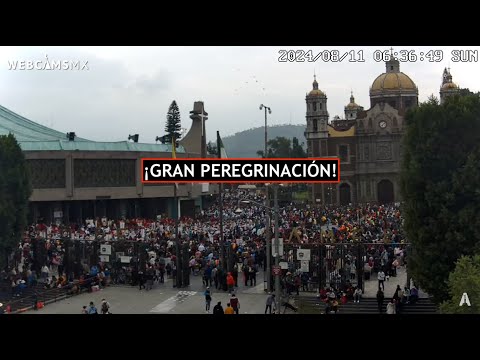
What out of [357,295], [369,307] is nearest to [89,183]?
[357,295]

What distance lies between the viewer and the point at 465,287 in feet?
53.6

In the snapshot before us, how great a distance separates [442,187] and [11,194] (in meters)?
17.7

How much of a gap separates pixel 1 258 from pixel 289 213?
15721 millimetres

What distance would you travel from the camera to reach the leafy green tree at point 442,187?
19.4 m

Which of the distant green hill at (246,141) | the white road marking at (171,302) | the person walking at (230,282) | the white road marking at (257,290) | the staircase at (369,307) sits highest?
the distant green hill at (246,141)

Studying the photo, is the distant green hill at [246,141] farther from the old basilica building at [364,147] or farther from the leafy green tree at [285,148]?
the old basilica building at [364,147]

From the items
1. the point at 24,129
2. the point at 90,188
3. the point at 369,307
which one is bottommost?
the point at 369,307

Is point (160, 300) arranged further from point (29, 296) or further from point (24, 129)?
point (24, 129)

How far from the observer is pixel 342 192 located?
37.7 meters

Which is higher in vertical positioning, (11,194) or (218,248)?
(11,194)

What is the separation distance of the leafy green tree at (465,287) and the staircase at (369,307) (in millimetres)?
4583

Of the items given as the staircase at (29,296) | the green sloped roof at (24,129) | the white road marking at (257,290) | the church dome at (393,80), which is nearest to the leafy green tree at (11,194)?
the staircase at (29,296)

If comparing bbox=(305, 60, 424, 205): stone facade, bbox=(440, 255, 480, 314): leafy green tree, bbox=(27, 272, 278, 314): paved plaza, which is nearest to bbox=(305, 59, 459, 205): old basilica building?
bbox=(305, 60, 424, 205): stone facade
